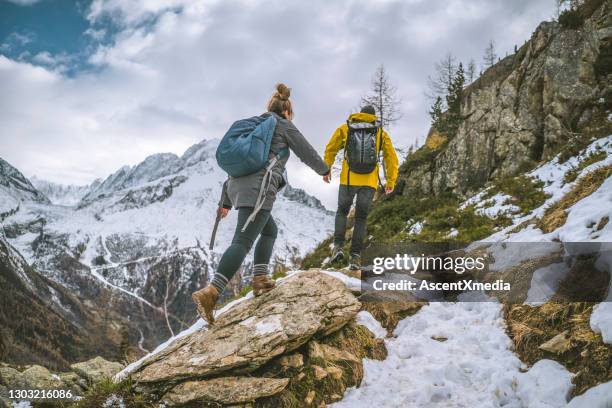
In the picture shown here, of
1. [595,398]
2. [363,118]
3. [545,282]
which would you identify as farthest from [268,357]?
[363,118]

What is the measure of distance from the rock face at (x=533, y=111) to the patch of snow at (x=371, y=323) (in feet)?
31.3

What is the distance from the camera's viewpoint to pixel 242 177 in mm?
4508

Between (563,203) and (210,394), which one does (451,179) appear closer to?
(563,203)

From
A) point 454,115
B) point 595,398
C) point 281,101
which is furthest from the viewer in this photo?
point 454,115

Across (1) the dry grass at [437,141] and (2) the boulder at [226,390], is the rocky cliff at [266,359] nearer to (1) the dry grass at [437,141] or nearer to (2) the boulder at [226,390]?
(2) the boulder at [226,390]

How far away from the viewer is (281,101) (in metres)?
4.97

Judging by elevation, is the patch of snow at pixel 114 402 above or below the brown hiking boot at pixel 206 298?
below

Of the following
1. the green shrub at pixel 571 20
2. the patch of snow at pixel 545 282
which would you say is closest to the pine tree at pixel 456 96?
the green shrub at pixel 571 20

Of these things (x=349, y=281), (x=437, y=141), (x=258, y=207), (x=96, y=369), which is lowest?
(x=96, y=369)

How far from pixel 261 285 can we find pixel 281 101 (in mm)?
2474

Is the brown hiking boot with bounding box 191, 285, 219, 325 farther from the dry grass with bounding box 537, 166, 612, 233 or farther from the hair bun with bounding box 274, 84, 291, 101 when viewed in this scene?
the dry grass with bounding box 537, 166, 612, 233

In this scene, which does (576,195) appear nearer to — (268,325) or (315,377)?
(315,377)

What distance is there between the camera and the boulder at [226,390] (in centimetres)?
364

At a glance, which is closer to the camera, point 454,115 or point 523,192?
point 523,192
